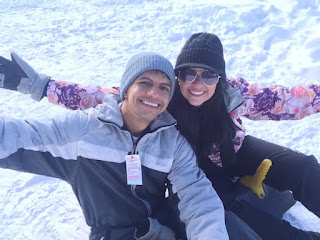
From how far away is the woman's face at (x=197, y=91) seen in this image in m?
2.40

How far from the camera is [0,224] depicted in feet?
8.68

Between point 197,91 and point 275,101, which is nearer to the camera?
point 197,91

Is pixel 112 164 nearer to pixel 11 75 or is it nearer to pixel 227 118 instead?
pixel 227 118

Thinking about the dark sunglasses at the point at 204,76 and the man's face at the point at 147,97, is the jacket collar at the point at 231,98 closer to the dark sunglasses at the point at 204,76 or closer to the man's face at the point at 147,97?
the dark sunglasses at the point at 204,76

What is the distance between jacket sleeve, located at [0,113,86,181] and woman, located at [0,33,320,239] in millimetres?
807

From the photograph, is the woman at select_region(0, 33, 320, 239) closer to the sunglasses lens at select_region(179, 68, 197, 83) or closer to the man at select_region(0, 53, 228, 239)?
the sunglasses lens at select_region(179, 68, 197, 83)

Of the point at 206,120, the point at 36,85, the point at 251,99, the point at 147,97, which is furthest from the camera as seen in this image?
the point at 36,85

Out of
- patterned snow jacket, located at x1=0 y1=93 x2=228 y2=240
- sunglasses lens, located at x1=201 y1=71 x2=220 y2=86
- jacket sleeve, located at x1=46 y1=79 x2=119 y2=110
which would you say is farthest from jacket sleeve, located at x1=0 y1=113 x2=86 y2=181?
sunglasses lens, located at x1=201 y1=71 x2=220 y2=86

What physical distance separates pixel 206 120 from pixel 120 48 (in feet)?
12.1

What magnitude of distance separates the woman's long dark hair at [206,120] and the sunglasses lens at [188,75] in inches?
4.7

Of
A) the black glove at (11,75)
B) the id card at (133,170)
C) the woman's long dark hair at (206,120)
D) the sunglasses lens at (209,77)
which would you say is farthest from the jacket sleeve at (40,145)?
the black glove at (11,75)

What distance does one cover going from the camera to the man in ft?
6.65

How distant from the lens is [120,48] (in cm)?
589

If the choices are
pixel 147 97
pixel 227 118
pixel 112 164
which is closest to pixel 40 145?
pixel 112 164
